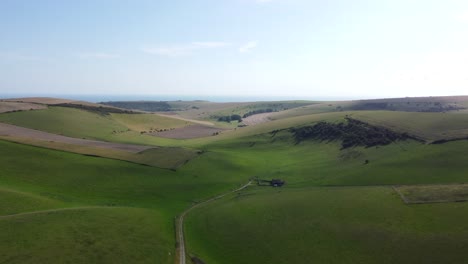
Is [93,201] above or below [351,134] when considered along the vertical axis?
below

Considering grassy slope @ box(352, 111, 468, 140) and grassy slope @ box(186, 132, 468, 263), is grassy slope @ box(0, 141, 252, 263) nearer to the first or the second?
grassy slope @ box(186, 132, 468, 263)

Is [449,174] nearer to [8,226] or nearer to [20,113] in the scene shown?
[8,226]

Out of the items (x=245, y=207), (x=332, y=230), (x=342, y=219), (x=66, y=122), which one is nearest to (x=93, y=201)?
(x=245, y=207)

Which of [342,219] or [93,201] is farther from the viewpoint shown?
[93,201]

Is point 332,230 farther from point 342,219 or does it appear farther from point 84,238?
point 84,238

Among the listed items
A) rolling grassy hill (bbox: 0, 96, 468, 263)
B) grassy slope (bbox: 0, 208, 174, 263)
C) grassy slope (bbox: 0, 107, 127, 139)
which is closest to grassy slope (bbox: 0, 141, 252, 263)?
grassy slope (bbox: 0, 208, 174, 263)

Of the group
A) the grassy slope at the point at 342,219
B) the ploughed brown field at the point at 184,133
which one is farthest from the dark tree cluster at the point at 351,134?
the ploughed brown field at the point at 184,133

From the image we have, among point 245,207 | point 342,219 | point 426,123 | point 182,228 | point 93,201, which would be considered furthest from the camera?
point 426,123
